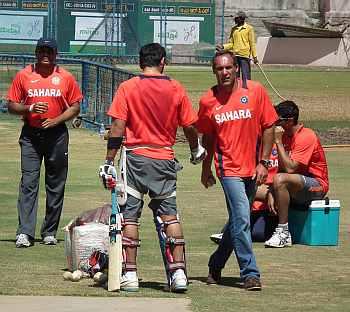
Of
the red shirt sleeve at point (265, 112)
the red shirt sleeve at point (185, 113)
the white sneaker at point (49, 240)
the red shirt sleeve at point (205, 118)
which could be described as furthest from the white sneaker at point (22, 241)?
the red shirt sleeve at point (265, 112)

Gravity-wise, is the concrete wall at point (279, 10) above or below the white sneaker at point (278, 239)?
above

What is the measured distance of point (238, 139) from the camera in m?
9.27

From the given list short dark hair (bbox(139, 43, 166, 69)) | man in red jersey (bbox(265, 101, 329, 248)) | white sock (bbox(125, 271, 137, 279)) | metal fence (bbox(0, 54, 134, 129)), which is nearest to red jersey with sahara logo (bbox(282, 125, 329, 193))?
man in red jersey (bbox(265, 101, 329, 248))

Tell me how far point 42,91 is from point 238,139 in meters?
2.77

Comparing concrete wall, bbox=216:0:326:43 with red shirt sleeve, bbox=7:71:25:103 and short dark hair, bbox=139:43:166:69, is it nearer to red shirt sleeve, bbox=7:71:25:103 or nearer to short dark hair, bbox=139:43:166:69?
red shirt sleeve, bbox=7:71:25:103

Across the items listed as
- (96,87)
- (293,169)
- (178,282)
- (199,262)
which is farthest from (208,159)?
(96,87)

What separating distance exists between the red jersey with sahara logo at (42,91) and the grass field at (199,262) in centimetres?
124

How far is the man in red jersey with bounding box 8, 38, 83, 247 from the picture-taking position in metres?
11.4

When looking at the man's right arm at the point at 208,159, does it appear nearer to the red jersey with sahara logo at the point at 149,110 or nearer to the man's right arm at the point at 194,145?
the man's right arm at the point at 194,145

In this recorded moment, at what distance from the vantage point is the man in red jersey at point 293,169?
1141cm

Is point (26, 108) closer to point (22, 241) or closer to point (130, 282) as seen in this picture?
point (22, 241)

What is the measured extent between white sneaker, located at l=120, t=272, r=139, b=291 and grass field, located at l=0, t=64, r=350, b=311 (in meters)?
0.12

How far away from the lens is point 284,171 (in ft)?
38.0

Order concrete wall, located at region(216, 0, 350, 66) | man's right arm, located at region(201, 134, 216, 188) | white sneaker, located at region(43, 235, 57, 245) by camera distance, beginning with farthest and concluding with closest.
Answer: concrete wall, located at region(216, 0, 350, 66)
white sneaker, located at region(43, 235, 57, 245)
man's right arm, located at region(201, 134, 216, 188)
